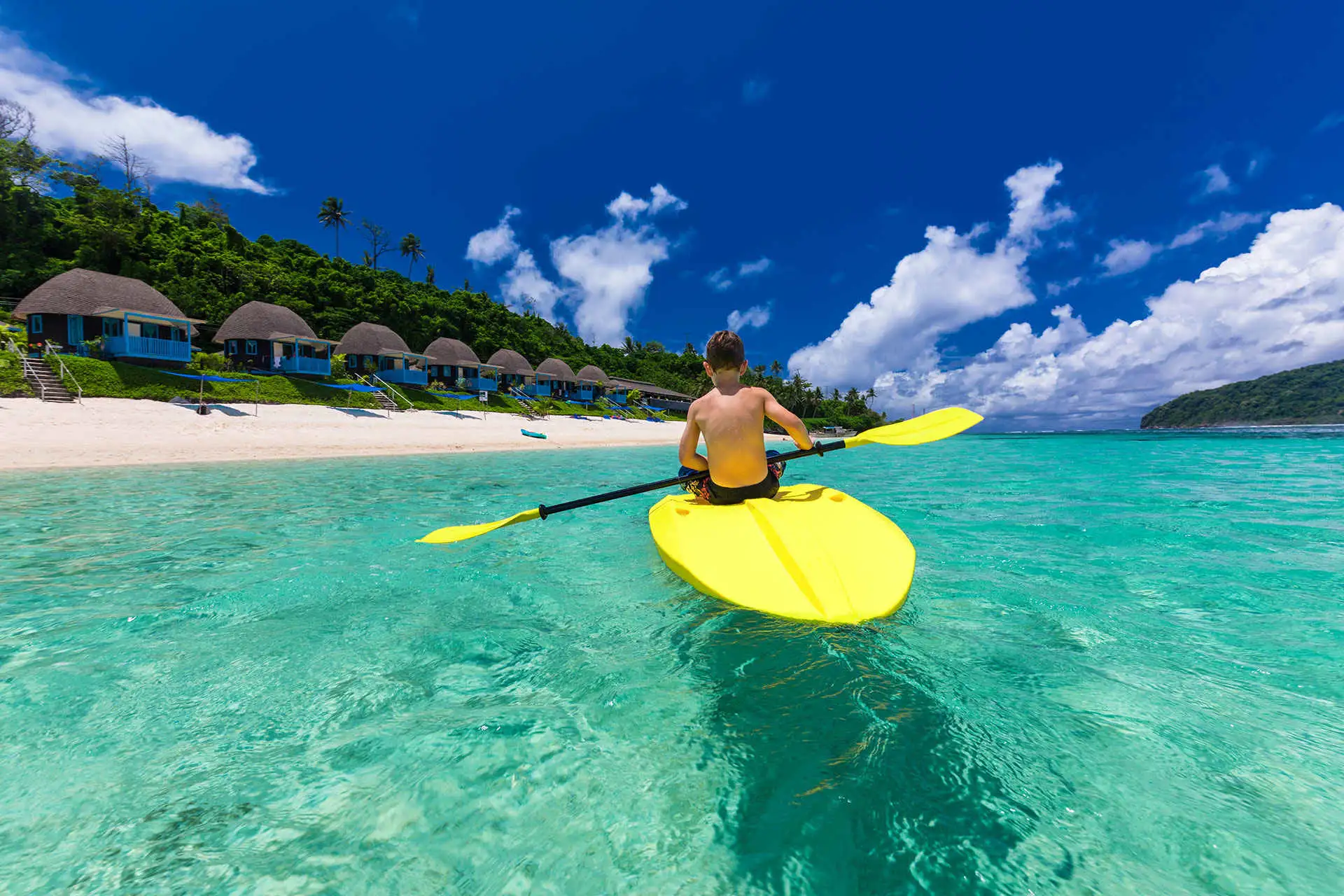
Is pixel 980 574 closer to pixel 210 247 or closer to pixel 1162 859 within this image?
pixel 1162 859

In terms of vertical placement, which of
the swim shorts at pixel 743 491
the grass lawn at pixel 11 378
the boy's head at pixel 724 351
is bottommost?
the swim shorts at pixel 743 491

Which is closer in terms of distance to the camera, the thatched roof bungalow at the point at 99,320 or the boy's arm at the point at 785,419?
the boy's arm at the point at 785,419

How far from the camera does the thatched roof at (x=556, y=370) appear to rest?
2153 inches

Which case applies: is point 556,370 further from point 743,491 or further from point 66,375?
point 743,491

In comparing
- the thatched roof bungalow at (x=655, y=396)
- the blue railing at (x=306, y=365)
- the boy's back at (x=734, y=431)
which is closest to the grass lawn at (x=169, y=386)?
the blue railing at (x=306, y=365)

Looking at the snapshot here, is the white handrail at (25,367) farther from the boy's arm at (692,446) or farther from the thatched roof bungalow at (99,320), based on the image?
the boy's arm at (692,446)

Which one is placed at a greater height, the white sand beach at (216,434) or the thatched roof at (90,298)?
the thatched roof at (90,298)

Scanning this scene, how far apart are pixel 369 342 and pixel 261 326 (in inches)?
293

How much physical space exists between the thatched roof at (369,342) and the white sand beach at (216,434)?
12.4 metres

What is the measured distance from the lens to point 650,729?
259cm

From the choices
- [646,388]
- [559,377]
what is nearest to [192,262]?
[559,377]

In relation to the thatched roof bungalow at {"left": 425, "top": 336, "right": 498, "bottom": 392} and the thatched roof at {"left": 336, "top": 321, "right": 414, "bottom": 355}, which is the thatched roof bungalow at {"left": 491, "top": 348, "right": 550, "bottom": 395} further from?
the thatched roof at {"left": 336, "top": 321, "right": 414, "bottom": 355}

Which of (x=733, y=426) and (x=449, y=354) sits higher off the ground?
(x=449, y=354)

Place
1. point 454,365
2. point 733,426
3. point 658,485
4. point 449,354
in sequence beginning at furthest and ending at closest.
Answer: point 454,365
point 449,354
point 658,485
point 733,426
